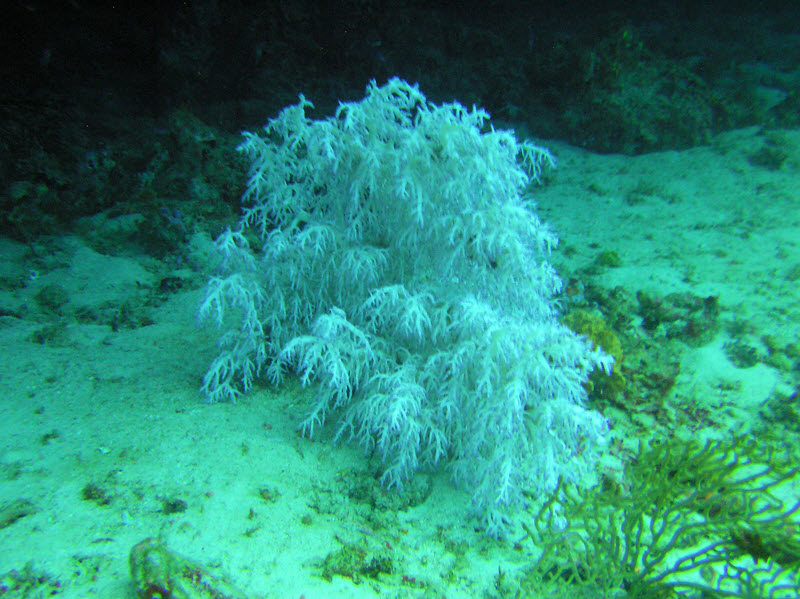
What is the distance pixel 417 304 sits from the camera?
3312 mm

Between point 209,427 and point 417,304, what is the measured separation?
6.88 ft

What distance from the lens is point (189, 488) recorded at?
9.38 ft

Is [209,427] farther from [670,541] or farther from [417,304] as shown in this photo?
[670,541]

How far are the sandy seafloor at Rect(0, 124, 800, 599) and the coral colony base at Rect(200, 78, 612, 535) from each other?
0.34 metres

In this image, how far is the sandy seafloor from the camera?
2.41 m

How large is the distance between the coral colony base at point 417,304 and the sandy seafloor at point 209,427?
34cm

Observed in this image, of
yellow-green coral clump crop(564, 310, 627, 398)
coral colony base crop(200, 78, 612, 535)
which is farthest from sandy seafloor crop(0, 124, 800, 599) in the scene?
yellow-green coral clump crop(564, 310, 627, 398)

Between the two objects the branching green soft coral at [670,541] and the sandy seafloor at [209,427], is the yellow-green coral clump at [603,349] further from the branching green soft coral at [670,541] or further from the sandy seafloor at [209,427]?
the branching green soft coral at [670,541]

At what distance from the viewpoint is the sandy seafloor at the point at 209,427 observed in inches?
95.0

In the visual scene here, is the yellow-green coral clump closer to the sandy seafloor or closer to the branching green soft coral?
the sandy seafloor

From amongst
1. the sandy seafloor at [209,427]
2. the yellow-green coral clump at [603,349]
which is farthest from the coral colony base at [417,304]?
the yellow-green coral clump at [603,349]

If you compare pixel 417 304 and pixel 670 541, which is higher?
pixel 417 304

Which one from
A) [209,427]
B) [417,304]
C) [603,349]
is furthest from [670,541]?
[209,427]

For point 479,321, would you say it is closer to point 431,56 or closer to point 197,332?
point 197,332
